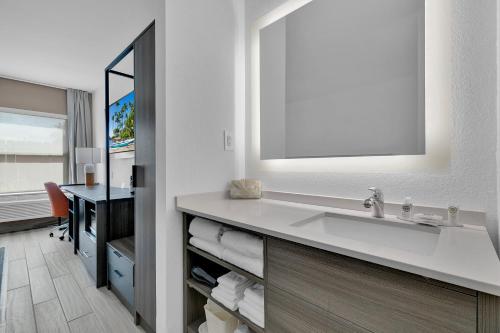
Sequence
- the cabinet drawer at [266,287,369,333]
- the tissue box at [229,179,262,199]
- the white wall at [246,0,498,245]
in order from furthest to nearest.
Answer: the tissue box at [229,179,262,199] < the white wall at [246,0,498,245] < the cabinet drawer at [266,287,369,333]

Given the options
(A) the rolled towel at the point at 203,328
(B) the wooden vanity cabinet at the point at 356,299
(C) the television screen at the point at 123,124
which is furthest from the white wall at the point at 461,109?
(C) the television screen at the point at 123,124

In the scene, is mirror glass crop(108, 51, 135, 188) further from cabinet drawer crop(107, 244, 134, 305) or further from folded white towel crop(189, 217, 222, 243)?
folded white towel crop(189, 217, 222, 243)

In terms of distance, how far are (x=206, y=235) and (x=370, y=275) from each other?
0.76m

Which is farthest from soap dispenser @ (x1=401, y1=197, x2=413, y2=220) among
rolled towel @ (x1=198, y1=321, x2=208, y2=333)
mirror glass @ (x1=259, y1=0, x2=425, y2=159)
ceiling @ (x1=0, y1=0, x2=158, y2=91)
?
ceiling @ (x1=0, y1=0, x2=158, y2=91)

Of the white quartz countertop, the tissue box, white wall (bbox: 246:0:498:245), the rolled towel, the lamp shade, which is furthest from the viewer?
the lamp shade

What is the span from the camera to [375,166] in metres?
1.11

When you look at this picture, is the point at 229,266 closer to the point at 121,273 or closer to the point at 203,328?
the point at 203,328

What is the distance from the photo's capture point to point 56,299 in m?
1.86

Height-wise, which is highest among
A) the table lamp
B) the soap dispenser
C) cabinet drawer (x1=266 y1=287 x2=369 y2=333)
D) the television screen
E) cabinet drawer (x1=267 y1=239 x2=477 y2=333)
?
the television screen

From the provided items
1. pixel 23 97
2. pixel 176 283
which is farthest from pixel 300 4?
pixel 23 97

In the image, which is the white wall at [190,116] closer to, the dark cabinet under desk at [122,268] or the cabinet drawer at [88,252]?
the dark cabinet under desk at [122,268]

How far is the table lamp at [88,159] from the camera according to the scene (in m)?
3.64

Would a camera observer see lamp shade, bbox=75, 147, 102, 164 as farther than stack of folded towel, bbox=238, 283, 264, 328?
Yes

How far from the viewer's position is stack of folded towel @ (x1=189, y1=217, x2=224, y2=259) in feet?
3.59
